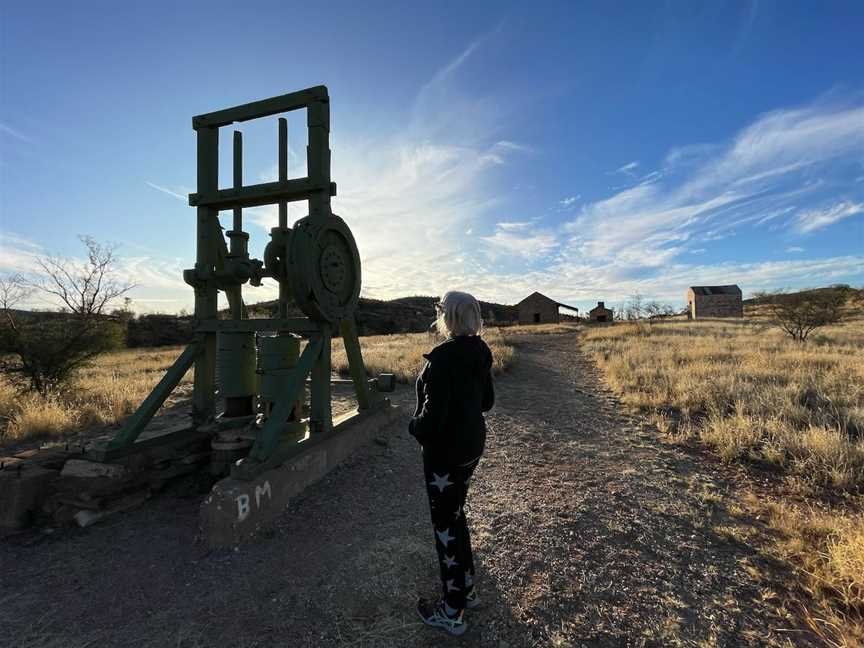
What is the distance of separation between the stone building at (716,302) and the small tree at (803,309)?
25143mm

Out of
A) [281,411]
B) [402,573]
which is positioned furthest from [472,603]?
[281,411]

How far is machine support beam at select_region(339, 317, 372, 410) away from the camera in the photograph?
496 cm

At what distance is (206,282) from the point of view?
4.83m

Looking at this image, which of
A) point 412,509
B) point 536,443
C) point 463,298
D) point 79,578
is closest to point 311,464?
point 412,509

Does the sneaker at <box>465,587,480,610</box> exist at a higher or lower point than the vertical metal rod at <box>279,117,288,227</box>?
lower

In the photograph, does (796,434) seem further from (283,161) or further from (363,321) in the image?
(363,321)

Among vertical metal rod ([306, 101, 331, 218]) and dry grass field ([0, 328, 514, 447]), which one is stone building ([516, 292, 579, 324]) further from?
vertical metal rod ([306, 101, 331, 218])

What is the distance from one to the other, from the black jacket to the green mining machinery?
209cm

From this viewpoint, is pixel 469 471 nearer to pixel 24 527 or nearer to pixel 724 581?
pixel 724 581

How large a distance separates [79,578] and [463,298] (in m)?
3.47

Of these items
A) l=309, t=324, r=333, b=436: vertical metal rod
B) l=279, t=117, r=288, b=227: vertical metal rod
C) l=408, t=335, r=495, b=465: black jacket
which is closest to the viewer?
l=408, t=335, r=495, b=465: black jacket

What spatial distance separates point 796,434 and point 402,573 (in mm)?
5306

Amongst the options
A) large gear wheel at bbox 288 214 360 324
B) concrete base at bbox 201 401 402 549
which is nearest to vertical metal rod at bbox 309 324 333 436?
concrete base at bbox 201 401 402 549

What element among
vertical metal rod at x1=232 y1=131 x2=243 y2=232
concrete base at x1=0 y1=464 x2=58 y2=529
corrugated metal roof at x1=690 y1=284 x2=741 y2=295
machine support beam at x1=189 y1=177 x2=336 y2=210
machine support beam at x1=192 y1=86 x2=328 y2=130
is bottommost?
concrete base at x1=0 y1=464 x2=58 y2=529
